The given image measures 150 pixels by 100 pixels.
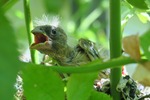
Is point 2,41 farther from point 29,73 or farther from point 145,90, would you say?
point 145,90

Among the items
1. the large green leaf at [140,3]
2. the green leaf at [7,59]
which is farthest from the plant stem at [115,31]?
the green leaf at [7,59]

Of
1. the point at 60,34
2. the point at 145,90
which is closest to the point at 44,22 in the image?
the point at 60,34

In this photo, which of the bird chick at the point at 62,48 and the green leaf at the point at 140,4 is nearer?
the green leaf at the point at 140,4

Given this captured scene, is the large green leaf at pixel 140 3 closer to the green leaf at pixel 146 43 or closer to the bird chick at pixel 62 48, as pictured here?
the green leaf at pixel 146 43

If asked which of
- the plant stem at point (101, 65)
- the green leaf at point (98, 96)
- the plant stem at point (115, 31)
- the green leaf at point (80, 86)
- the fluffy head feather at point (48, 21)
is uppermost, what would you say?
the fluffy head feather at point (48, 21)

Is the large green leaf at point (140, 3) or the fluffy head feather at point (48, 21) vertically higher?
the fluffy head feather at point (48, 21)

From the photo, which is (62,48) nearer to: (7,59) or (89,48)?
(89,48)

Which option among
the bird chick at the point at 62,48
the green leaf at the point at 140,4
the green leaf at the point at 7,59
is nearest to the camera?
the green leaf at the point at 7,59

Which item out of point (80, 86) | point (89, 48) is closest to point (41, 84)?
point (80, 86)
